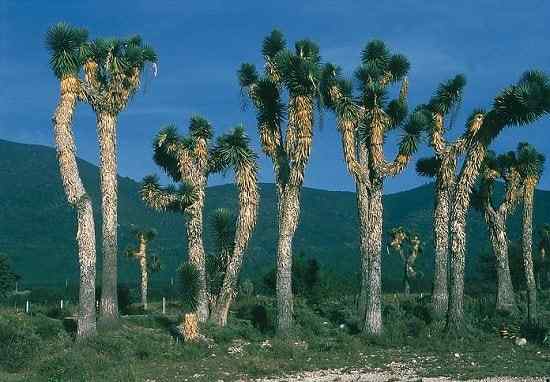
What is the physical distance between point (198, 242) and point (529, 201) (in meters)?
11.9

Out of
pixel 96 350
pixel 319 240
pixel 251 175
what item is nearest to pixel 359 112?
pixel 251 175

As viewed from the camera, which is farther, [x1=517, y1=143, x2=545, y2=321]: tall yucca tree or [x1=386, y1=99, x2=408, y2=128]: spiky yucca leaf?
[x1=517, y1=143, x2=545, y2=321]: tall yucca tree

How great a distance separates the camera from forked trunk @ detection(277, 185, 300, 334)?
26672 millimetres

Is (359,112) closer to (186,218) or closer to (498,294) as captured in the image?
(186,218)

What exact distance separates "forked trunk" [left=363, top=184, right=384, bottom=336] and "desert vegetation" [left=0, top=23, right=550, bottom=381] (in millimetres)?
45

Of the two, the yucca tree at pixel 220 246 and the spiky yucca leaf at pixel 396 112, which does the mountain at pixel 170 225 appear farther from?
the spiky yucca leaf at pixel 396 112

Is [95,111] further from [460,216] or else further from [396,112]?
[460,216]

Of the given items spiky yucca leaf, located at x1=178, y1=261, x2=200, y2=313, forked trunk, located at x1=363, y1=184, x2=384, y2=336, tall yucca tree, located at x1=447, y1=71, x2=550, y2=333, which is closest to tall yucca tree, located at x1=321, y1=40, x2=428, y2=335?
forked trunk, located at x1=363, y1=184, x2=384, y2=336

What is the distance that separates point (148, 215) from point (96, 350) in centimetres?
12448

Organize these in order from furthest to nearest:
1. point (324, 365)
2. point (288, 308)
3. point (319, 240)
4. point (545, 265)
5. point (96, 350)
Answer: point (319, 240)
point (545, 265)
point (288, 308)
point (96, 350)
point (324, 365)

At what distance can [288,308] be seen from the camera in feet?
87.8

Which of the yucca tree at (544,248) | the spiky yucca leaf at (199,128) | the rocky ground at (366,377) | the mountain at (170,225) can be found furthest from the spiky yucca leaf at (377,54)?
the mountain at (170,225)

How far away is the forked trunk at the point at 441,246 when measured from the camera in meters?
31.0

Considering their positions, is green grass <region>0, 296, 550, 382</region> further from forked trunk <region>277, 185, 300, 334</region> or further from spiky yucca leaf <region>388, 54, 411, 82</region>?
spiky yucca leaf <region>388, 54, 411, 82</region>
